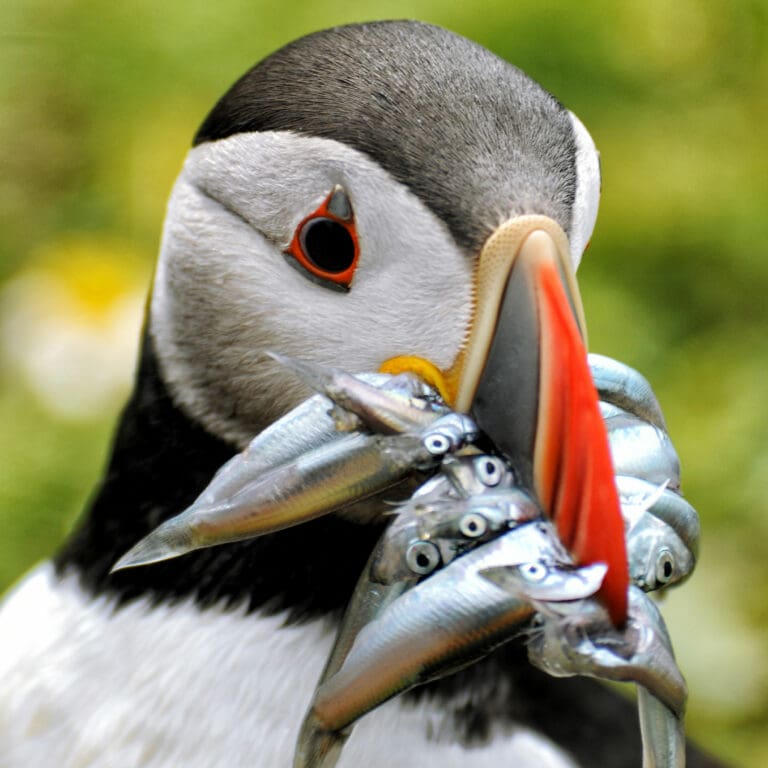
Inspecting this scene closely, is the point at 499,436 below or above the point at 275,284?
below

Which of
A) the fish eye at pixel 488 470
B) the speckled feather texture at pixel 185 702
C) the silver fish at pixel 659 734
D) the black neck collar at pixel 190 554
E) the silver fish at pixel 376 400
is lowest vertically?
the speckled feather texture at pixel 185 702

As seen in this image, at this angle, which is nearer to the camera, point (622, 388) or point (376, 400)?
point (376, 400)

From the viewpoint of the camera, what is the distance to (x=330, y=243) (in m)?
1.59

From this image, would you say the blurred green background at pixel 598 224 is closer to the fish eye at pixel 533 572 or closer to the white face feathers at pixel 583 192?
the white face feathers at pixel 583 192

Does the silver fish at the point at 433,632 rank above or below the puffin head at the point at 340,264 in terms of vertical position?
below

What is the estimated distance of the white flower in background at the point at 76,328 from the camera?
3.52 m

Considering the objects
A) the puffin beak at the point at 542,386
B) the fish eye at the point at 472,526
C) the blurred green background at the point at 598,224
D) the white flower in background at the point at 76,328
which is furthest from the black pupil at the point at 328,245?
the white flower in background at the point at 76,328

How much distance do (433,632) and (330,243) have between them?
0.51 metres

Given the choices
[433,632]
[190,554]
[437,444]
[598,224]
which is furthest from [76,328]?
[433,632]

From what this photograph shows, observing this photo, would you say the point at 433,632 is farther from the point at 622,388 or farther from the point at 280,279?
the point at 280,279

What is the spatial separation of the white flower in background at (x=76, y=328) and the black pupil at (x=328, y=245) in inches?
77.9

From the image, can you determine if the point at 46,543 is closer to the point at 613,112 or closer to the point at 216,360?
the point at 216,360

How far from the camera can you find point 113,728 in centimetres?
179

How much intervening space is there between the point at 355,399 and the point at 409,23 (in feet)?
1.91
